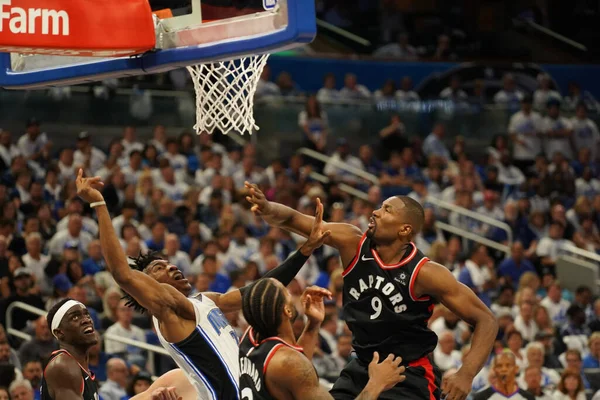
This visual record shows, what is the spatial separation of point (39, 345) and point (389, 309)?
5.11 metres

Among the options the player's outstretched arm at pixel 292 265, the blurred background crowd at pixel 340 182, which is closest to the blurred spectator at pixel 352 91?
the blurred background crowd at pixel 340 182

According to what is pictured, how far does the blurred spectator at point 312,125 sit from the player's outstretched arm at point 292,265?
973 centimetres

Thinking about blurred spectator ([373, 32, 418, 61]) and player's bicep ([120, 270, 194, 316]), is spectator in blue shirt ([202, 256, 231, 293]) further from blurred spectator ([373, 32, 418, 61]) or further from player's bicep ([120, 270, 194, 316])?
blurred spectator ([373, 32, 418, 61])

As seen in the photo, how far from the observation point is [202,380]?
6430 millimetres

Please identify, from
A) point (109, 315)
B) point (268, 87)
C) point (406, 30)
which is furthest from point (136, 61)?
point (406, 30)

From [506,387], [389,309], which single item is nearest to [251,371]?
[389,309]

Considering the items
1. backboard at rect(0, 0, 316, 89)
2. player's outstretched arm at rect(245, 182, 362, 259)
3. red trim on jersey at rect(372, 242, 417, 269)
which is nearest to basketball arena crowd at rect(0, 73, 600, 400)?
backboard at rect(0, 0, 316, 89)

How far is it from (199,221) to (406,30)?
8725 mm

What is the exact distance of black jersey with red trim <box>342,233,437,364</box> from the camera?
20.4 ft

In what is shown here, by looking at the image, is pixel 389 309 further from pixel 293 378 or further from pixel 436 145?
pixel 436 145

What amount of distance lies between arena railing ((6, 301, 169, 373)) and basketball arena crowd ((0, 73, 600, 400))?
39 mm

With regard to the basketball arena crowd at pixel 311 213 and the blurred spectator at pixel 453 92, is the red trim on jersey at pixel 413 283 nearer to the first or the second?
the basketball arena crowd at pixel 311 213

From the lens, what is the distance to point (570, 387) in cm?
1090

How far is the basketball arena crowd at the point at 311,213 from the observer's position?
11.1 metres
